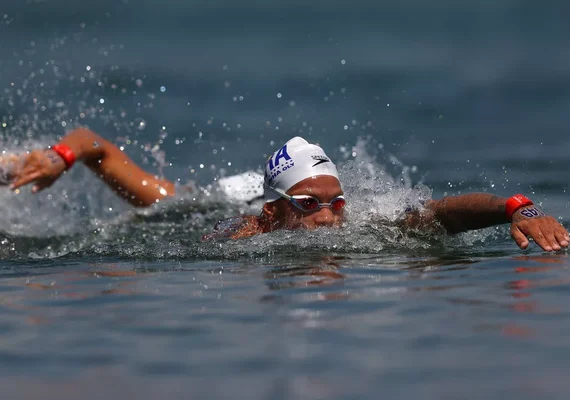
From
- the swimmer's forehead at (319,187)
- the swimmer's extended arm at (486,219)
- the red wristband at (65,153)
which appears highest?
the red wristband at (65,153)

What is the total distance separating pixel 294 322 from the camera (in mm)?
4535

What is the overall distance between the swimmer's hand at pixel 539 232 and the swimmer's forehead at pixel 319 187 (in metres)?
1.75

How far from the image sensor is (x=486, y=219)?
727 centimetres

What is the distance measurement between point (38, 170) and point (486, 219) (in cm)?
342

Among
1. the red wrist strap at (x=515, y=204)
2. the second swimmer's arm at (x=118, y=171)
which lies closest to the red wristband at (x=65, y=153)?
the second swimmer's arm at (x=118, y=171)

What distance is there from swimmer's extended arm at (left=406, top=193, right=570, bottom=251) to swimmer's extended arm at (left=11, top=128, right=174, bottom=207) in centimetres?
290

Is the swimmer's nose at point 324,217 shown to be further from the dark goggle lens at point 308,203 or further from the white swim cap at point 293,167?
the white swim cap at point 293,167

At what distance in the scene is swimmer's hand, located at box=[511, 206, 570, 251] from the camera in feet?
20.7

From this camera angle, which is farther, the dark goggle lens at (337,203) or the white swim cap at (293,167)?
the white swim cap at (293,167)

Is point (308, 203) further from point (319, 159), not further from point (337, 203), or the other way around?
point (319, 159)

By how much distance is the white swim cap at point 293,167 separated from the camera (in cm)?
814

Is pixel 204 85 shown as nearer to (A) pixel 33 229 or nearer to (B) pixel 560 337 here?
(A) pixel 33 229

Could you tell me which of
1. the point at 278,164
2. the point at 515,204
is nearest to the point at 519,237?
the point at 515,204

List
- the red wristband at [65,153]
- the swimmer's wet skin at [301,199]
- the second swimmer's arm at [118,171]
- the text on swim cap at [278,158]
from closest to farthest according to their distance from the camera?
1. the swimmer's wet skin at [301,199]
2. the red wristband at [65,153]
3. the text on swim cap at [278,158]
4. the second swimmer's arm at [118,171]
